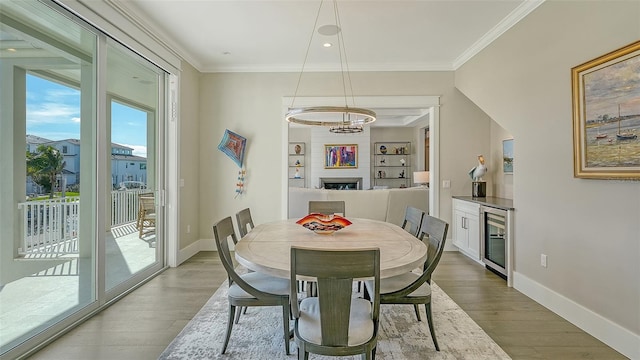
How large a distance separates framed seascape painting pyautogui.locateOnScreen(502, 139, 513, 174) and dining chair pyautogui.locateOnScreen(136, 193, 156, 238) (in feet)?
15.7

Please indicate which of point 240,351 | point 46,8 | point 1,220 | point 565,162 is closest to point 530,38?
point 565,162

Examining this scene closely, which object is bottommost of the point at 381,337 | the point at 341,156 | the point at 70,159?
the point at 381,337

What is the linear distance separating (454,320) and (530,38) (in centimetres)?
274

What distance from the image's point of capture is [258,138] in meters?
4.75

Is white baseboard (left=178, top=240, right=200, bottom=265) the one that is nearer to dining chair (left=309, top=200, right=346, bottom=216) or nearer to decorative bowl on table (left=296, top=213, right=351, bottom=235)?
dining chair (left=309, top=200, right=346, bottom=216)

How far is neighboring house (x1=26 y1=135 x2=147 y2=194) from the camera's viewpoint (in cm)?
220

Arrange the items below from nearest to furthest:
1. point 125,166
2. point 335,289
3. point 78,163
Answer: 1. point 335,289
2. point 78,163
3. point 125,166

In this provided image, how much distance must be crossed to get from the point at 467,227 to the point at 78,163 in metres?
4.46

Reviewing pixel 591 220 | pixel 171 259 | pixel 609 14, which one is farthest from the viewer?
pixel 171 259

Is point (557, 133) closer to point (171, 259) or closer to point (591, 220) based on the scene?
point (591, 220)

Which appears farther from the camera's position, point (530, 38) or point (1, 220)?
point (530, 38)

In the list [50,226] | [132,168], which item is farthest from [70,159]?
[132,168]

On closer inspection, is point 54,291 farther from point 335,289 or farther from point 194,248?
point 335,289

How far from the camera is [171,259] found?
4008 millimetres
